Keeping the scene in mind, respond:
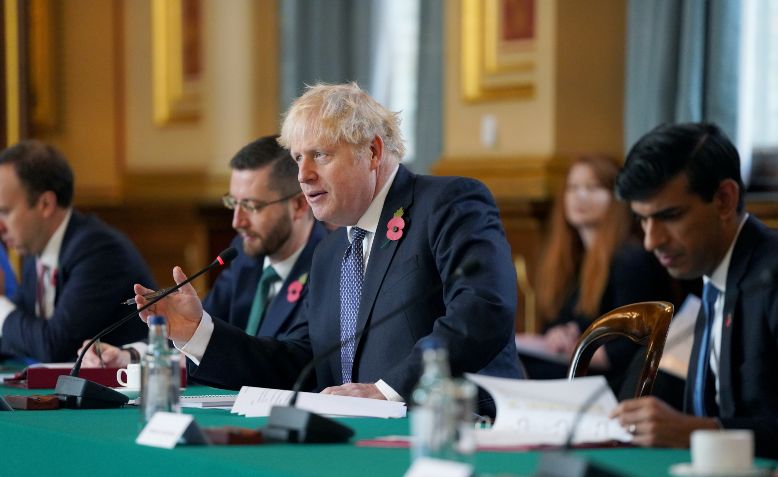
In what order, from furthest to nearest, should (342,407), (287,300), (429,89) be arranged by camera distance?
(429,89) < (287,300) < (342,407)

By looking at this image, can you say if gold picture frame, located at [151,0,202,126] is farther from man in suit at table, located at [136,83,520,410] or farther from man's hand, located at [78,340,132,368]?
man in suit at table, located at [136,83,520,410]

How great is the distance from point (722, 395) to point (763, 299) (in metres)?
0.23

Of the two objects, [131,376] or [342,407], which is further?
[131,376]

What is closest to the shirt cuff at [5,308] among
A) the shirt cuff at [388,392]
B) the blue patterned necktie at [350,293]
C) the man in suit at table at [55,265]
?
the man in suit at table at [55,265]

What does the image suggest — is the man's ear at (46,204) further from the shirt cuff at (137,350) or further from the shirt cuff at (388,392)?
the shirt cuff at (388,392)

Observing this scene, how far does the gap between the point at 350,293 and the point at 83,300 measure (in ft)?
4.27

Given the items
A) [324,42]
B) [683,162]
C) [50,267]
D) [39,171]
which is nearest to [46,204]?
[39,171]

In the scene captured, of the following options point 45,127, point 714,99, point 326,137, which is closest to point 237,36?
point 45,127

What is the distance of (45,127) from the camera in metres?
8.80

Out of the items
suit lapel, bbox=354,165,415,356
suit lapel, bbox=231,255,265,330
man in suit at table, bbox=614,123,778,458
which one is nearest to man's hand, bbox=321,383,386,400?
suit lapel, bbox=354,165,415,356

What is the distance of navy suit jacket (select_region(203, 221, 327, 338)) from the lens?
12.8 feet

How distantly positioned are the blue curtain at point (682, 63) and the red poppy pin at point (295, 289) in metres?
2.11

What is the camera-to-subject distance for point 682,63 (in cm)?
551

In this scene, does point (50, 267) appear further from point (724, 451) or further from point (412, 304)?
point (724, 451)
